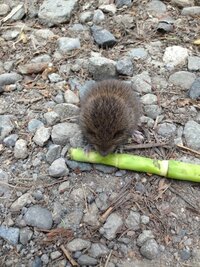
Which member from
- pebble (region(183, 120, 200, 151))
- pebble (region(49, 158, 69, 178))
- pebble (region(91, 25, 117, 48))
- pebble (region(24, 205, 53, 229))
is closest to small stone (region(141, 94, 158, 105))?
pebble (region(183, 120, 200, 151))

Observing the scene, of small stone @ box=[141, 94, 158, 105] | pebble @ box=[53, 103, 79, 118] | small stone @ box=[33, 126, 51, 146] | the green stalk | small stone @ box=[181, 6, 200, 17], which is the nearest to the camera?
the green stalk

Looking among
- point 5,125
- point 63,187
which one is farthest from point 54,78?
point 63,187

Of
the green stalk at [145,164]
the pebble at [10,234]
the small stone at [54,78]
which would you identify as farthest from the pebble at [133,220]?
the small stone at [54,78]

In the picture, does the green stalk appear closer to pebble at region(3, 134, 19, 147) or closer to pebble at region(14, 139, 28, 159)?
pebble at region(14, 139, 28, 159)

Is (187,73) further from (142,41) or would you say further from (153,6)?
(153,6)

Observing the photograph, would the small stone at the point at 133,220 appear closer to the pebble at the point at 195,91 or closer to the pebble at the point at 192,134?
the pebble at the point at 192,134

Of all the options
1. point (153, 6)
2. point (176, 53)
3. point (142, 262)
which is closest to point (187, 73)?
point (176, 53)
